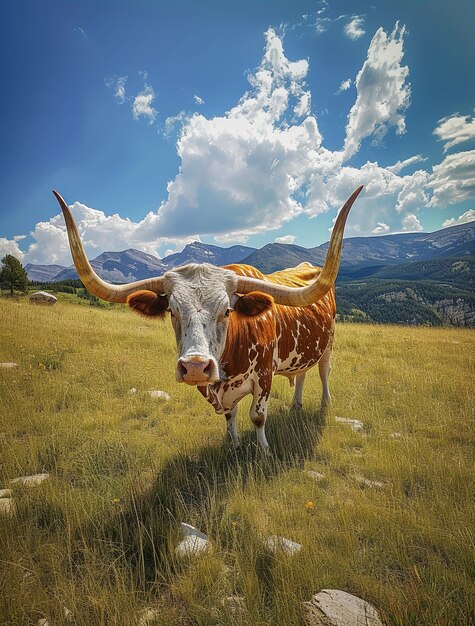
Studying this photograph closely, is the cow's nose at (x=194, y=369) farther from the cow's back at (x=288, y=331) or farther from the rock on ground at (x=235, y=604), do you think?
the rock on ground at (x=235, y=604)

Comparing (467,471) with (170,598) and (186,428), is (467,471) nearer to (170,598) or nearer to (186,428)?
(170,598)

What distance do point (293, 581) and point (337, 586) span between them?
372mm

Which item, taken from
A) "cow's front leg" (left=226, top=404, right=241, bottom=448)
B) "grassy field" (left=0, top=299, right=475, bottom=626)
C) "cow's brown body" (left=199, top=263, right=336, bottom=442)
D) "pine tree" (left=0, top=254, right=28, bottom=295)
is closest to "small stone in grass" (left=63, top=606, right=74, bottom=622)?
"grassy field" (left=0, top=299, right=475, bottom=626)

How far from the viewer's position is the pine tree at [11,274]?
51.2 meters

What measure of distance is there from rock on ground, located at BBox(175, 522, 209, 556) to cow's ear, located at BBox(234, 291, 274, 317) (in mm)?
2408

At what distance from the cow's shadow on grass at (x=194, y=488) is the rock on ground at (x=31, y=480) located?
131 cm

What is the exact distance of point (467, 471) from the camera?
4008mm

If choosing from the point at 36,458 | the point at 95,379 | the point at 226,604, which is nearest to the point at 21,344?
the point at 95,379

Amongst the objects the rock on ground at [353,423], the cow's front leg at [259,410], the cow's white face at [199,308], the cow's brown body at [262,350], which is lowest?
the rock on ground at [353,423]

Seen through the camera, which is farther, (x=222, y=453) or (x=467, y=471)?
(x=222, y=453)

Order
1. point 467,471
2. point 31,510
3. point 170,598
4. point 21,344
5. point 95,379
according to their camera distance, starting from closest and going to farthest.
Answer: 1. point 170,598
2. point 31,510
3. point 467,471
4. point 95,379
5. point 21,344

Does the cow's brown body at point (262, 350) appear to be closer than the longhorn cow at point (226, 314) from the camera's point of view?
No

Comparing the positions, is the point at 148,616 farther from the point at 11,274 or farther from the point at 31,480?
the point at 11,274

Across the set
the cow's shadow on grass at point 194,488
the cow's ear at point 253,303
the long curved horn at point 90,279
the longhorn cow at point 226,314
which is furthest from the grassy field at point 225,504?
the long curved horn at point 90,279
